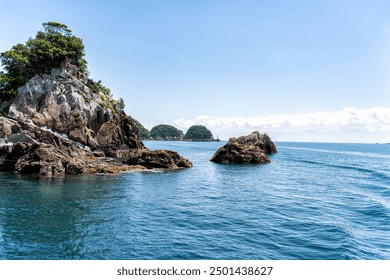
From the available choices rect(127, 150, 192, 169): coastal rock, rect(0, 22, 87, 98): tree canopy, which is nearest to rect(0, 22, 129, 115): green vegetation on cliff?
rect(0, 22, 87, 98): tree canopy

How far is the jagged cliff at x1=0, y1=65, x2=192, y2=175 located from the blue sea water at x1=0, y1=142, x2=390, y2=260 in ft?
19.2

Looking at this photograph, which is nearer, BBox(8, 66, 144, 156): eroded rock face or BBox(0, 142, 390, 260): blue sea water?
BBox(0, 142, 390, 260): blue sea water

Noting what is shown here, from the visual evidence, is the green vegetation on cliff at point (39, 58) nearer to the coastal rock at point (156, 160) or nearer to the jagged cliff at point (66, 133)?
the jagged cliff at point (66, 133)

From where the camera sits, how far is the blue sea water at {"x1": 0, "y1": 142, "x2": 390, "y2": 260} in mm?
19016

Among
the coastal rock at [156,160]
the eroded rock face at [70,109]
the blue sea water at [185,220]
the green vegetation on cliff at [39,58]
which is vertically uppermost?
the green vegetation on cliff at [39,58]

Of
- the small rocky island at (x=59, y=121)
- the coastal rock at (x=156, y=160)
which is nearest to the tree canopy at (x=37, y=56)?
the small rocky island at (x=59, y=121)

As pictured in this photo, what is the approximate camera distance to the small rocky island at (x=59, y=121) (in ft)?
165

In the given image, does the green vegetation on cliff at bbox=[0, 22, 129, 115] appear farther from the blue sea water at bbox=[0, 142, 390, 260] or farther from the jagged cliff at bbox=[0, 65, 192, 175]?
the blue sea water at bbox=[0, 142, 390, 260]

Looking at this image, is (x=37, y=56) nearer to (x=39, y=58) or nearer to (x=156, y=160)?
(x=39, y=58)

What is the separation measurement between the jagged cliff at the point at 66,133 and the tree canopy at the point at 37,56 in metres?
3.61

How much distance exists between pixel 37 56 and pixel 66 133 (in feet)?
71.6

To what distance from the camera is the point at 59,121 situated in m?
66.3

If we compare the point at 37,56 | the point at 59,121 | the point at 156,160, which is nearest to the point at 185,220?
the point at 156,160
